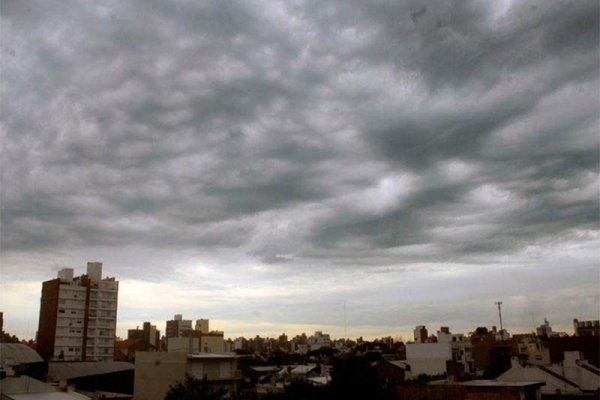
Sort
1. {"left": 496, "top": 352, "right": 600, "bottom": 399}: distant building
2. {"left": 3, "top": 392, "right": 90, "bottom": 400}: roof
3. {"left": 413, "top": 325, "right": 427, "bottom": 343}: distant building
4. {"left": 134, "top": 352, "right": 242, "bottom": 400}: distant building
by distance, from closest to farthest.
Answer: {"left": 3, "top": 392, "right": 90, "bottom": 400}: roof, {"left": 496, "top": 352, "right": 600, "bottom": 399}: distant building, {"left": 134, "top": 352, "right": 242, "bottom": 400}: distant building, {"left": 413, "top": 325, "right": 427, "bottom": 343}: distant building

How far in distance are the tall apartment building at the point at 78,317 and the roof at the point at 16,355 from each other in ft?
74.9

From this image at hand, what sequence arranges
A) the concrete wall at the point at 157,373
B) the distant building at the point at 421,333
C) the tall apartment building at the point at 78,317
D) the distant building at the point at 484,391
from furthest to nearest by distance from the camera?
the distant building at the point at 421,333 < the tall apartment building at the point at 78,317 < the concrete wall at the point at 157,373 < the distant building at the point at 484,391

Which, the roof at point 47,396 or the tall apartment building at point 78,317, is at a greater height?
the tall apartment building at point 78,317

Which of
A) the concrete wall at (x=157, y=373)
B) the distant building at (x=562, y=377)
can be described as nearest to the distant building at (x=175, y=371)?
the concrete wall at (x=157, y=373)

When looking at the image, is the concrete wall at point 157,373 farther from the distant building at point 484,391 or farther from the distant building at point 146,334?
the distant building at point 146,334

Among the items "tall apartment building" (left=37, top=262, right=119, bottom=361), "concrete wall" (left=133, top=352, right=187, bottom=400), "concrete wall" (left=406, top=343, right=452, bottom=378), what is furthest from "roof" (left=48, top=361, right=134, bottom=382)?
"concrete wall" (left=406, top=343, right=452, bottom=378)

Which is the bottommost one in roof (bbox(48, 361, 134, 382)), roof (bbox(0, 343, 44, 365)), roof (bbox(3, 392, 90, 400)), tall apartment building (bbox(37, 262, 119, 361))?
roof (bbox(48, 361, 134, 382))

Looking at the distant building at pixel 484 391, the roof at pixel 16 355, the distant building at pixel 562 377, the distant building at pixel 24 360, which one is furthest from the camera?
the roof at pixel 16 355

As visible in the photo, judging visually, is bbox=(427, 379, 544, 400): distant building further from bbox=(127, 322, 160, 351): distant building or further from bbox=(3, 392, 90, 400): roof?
bbox=(127, 322, 160, 351): distant building

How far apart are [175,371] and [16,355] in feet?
123

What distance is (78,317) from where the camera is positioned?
11219 centimetres

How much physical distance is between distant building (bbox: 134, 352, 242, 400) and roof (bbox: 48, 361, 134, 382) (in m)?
15.8

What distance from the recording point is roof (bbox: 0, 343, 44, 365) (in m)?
78.3

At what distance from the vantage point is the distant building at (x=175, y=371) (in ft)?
192
